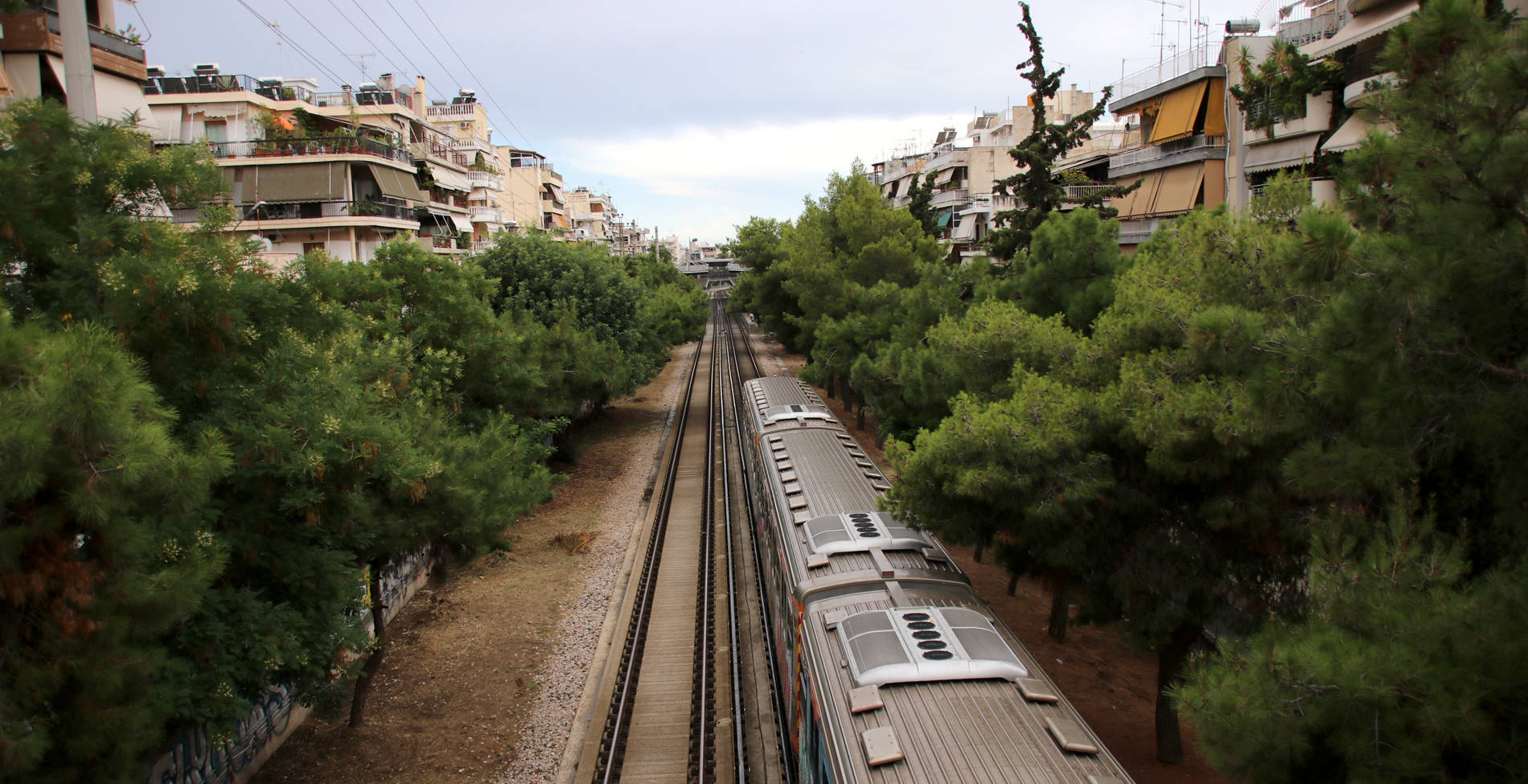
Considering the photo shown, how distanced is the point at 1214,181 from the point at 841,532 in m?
20.1

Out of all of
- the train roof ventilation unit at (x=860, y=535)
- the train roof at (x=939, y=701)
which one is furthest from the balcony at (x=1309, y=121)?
the train roof at (x=939, y=701)

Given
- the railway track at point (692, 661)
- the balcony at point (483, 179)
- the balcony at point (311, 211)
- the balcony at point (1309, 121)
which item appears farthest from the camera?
the balcony at point (483, 179)

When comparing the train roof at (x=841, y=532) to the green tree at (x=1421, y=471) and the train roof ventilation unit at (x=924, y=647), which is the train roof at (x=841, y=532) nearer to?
the train roof ventilation unit at (x=924, y=647)

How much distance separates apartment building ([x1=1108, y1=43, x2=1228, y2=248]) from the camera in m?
24.4

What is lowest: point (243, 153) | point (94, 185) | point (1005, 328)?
point (1005, 328)

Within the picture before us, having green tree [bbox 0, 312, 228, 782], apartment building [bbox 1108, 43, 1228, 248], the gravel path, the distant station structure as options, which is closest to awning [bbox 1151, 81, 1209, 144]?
apartment building [bbox 1108, 43, 1228, 248]

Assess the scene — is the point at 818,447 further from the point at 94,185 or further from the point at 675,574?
the point at 94,185

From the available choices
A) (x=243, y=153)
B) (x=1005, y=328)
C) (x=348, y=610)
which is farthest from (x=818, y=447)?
(x=243, y=153)

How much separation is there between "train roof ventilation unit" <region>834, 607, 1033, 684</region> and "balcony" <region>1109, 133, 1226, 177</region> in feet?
70.3

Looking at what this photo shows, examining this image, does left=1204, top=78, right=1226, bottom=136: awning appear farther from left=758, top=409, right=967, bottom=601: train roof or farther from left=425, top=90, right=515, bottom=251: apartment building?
left=425, top=90, right=515, bottom=251: apartment building

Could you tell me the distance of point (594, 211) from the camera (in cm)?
10425

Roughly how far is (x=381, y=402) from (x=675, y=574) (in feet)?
26.3

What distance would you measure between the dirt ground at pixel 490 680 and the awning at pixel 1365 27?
12.8 m

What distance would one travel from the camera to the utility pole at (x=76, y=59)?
9469mm
